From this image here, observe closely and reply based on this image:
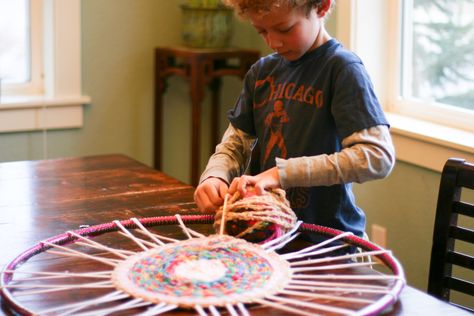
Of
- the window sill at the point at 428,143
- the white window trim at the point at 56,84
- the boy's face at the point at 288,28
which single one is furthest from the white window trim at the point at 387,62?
the white window trim at the point at 56,84

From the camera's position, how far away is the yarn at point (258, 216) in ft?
4.29

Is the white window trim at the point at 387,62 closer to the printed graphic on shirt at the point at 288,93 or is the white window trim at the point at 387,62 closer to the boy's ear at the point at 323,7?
the printed graphic on shirt at the point at 288,93

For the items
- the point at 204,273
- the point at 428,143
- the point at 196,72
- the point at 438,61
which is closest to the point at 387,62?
the point at 438,61

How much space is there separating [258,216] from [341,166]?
0.63 feet

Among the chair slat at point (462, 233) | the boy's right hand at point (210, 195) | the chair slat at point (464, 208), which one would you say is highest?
the boy's right hand at point (210, 195)

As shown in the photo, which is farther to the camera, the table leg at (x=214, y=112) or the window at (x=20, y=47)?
the table leg at (x=214, y=112)

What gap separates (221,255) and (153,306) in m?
0.19

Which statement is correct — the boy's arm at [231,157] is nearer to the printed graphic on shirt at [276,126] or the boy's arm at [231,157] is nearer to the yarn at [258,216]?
the printed graphic on shirt at [276,126]

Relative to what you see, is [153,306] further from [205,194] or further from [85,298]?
[205,194]

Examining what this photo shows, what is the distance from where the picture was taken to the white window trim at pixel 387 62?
8.18 ft

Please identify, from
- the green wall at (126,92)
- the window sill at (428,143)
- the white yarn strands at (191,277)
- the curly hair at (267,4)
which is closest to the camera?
the white yarn strands at (191,277)

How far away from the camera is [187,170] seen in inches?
141

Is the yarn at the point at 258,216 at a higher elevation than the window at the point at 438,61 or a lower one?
lower

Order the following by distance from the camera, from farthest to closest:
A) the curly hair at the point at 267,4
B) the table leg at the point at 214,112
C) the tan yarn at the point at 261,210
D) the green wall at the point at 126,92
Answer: the table leg at the point at 214,112, the green wall at the point at 126,92, the curly hair at the point at 267,4, the tan yarn at the point at 261,210
